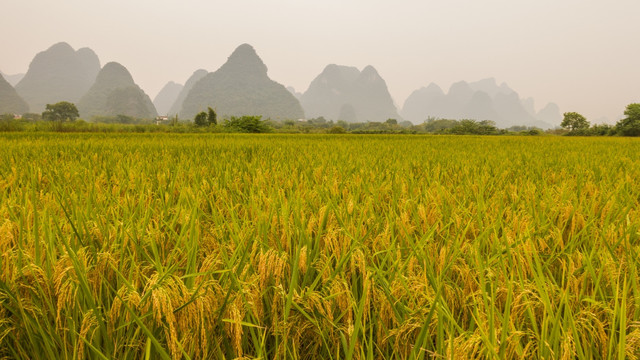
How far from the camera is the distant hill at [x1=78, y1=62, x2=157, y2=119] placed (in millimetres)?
117812

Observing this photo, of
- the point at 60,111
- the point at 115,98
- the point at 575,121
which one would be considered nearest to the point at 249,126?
the point at 575,121

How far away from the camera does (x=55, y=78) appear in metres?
150

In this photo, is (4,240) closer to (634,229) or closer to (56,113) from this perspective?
(634,229)

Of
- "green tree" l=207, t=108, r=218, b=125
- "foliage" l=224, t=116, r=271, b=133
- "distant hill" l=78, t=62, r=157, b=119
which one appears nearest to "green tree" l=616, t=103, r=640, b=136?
"foliage" l=224, t=116, r=271, b=133

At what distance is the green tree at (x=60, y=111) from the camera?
71125 mm

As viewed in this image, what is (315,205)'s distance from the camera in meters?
1.47

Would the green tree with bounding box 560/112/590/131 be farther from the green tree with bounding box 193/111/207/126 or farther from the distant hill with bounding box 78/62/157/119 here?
the distant hill with bounding box 78/62/157/119

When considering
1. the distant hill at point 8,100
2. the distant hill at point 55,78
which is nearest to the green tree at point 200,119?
the distant hill at point 8,100

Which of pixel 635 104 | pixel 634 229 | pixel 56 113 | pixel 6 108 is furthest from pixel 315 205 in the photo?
pixel 6 108

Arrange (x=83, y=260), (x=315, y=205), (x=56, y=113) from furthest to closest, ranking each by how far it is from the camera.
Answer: (x=56, y=113), (x=315, y=205), (x=83, y=260)

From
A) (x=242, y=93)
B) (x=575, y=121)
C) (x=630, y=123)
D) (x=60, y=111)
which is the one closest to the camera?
(x=630, y=123)

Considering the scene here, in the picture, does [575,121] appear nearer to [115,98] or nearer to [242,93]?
[242,93]

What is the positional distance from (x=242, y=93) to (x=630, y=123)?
13632 cm

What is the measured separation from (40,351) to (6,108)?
500 feet
